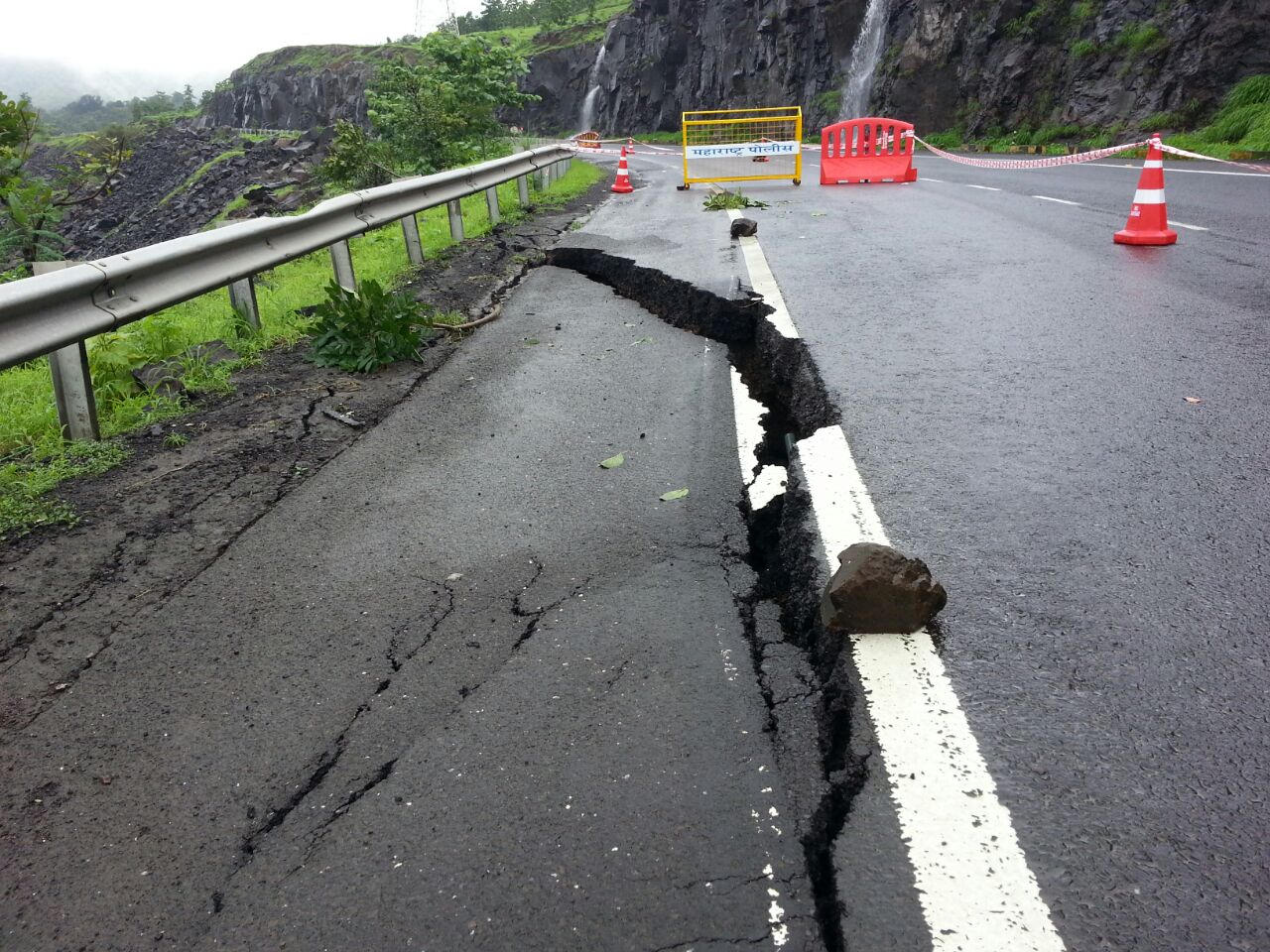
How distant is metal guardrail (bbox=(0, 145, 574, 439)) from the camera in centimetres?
387

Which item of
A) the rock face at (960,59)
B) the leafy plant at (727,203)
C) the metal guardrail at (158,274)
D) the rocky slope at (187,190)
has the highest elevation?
the rock face at (960,59)

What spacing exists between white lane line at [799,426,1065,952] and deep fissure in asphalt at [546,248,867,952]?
3.5 inches

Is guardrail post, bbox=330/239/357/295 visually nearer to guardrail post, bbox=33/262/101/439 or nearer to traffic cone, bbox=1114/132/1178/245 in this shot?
guardrail post, bbox=33/262/101/439

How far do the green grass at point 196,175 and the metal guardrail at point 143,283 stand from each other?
2587 inches

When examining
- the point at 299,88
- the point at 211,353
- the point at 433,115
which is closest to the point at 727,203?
the point at 433,115

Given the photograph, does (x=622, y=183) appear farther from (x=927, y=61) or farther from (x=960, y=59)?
(x=927, y=61)

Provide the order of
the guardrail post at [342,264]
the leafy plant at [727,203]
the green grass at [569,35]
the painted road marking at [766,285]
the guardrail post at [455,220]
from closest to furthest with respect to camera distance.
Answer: the painted road marking at [766,285], the guardrail post at [342,264], the guardrail post at [455,220], the leafy plant at [727,203], the green grass at [569,35]

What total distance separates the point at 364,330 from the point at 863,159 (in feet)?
43.6

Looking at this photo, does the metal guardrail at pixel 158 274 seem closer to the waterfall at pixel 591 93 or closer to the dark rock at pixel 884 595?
the dark rock at pixel 884 595

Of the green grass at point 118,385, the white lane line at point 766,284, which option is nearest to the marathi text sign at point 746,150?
the white lane line at point 766,284

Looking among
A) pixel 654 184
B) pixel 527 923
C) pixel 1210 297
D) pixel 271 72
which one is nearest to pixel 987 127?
pixel 654 184

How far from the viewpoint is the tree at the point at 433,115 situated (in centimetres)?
1811

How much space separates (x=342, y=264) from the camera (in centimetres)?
690

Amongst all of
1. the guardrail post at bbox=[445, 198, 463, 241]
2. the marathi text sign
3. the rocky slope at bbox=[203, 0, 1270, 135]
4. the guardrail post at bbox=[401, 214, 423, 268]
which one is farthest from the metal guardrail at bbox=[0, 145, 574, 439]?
the rocky slope at bbox=[203, 0, 1270, 135]
